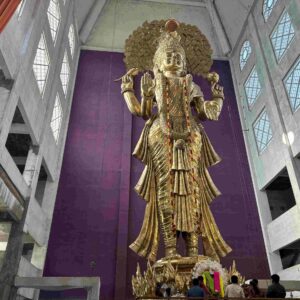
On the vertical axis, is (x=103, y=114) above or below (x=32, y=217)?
above

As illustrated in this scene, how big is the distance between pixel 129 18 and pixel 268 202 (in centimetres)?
724

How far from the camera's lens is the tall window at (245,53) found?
10086 millimetres

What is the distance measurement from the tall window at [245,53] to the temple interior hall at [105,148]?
4cm

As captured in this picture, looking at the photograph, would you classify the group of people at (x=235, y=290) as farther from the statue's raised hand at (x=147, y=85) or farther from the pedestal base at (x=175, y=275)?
the statue's raised hand at (x=147, y=85)

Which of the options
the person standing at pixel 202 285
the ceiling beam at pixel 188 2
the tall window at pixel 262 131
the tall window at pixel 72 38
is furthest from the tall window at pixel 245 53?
the person standing at pixel 202 285

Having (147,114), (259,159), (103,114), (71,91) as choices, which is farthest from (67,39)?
(259,159)

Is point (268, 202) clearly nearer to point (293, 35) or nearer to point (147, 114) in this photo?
point (293, 35)

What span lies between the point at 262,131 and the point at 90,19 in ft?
20.7

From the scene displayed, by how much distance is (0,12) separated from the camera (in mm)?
4227

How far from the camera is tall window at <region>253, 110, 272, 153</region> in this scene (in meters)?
8.89

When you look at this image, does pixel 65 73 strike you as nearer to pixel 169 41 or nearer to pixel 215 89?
pixel 169 41

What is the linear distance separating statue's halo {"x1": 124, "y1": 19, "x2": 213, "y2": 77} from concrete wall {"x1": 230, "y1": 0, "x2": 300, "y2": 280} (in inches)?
119

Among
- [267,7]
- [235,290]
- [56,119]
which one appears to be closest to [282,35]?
[267,7]

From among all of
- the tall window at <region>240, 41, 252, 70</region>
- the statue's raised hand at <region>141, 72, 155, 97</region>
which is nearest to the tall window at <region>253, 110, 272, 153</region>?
the tall window at <region>240, 41, 252, 70</region>
